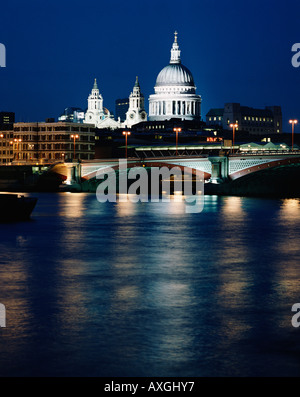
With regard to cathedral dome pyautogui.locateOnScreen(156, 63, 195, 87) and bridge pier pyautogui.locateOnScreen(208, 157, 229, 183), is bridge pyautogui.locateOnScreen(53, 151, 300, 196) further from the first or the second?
cathedral dome pyautogui.locateOnScreen(156, 63, 195, 87)

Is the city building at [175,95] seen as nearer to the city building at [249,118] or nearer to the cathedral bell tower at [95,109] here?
the city building at [249,118]

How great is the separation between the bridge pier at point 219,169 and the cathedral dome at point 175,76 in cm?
10074

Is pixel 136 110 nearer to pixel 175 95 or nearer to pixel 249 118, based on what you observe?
pixel 175 95

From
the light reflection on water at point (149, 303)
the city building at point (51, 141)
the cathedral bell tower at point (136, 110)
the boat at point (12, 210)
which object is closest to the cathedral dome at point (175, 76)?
the cathedral bell tower at point (136, 110)

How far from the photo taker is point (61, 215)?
42062 mm

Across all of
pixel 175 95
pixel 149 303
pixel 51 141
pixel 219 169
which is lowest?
pixel 149 303

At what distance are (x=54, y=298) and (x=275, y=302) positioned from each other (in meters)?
4.55

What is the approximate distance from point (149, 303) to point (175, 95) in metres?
149

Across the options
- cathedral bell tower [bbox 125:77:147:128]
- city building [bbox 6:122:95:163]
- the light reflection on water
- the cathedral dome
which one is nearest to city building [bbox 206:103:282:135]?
the cathedral dome

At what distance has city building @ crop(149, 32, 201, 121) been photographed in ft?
534

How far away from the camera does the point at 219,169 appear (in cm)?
6450

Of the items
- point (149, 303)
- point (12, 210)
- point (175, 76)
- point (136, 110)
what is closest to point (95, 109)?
point (136, 110)

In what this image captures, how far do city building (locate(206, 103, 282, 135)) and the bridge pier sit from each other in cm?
10541

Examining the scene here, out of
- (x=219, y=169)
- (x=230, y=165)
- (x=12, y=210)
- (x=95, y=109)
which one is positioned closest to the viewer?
(x=12, y=210)
